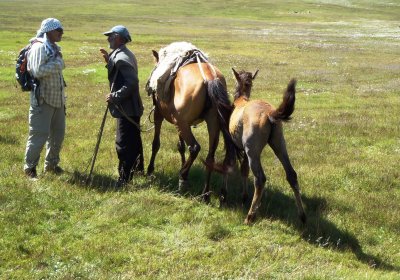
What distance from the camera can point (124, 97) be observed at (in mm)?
8242

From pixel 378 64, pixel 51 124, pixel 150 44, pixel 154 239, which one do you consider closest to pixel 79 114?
pixel 51 124

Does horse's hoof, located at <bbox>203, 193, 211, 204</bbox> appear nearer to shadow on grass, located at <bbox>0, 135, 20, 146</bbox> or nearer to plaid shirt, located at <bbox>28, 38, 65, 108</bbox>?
plaid shirt, located at <bbox>28, 38, 65, 108</bbox>

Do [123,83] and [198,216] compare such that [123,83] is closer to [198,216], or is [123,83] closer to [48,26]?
[48,26]

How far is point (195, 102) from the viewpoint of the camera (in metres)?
7.80

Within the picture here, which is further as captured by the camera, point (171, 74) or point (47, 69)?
point (171, 74)

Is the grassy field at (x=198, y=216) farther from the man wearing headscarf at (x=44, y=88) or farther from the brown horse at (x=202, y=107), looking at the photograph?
the brown horse at (x=202, y=107)

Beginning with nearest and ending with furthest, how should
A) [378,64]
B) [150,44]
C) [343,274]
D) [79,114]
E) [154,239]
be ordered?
[343,274]
[154,239]
[79,114]
[378,64]
[150,44]

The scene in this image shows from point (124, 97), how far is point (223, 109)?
6.29 ft

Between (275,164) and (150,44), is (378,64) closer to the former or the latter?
(150,44)

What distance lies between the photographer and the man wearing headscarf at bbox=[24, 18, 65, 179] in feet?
25.5

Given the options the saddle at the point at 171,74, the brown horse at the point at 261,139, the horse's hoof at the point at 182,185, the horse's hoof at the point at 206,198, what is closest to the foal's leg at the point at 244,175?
the horse's hoof at the point at 206,198

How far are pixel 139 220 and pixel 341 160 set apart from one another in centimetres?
590

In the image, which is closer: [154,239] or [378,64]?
[154,239]

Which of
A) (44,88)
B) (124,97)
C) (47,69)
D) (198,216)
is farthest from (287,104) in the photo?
(44,88)
